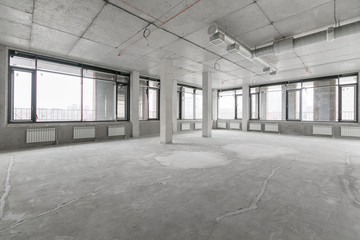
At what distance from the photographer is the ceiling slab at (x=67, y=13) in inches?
123

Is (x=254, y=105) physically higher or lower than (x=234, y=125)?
higher

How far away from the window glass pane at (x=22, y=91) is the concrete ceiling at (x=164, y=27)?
36.5 inches

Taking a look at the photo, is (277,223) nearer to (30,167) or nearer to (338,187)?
(338,187)

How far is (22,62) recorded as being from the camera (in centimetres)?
571

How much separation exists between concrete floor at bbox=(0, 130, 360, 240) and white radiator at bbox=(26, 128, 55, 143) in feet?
7.10

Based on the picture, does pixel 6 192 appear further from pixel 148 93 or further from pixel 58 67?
pixel 148 93

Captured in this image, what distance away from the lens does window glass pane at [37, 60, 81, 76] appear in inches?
232

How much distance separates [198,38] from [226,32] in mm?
819

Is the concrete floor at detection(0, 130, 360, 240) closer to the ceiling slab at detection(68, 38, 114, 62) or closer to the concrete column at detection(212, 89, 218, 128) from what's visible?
the ceiling slab at detection(68, 38, 114, 62)

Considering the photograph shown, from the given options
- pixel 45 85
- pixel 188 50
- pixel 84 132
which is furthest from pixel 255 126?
pixel 45 85

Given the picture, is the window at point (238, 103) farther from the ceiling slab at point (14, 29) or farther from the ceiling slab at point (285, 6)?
the ceiling slab at point (14, 29)

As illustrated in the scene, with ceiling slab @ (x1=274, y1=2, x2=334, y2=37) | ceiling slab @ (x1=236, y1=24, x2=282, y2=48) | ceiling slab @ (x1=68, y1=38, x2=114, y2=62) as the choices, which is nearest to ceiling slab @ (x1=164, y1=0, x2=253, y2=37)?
ceiling slab @ (x1=236, y1=24, x2=282, y2=48)

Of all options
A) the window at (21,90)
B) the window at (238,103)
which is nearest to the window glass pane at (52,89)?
the window at (21,90)

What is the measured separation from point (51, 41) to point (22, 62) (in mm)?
2013
